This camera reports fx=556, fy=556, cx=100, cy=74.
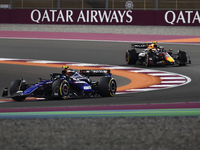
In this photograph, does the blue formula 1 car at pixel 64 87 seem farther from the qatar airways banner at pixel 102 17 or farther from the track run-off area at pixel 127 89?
the qatar airways banner at pixel 102 17

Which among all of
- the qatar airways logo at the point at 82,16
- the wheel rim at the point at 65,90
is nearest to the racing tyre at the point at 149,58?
the wheel rim at the point at 65,90

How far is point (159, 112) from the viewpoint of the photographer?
9.91 m

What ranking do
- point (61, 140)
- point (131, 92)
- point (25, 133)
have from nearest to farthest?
1. point (61, 140)
2. point (25, 133)
3. point (131, 92)

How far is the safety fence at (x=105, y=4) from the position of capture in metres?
36.5

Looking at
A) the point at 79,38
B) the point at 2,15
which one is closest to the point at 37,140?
the point at 79,38

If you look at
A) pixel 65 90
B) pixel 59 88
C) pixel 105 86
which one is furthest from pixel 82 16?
pixel 59 88

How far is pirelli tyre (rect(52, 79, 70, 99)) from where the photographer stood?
1162 centimetres

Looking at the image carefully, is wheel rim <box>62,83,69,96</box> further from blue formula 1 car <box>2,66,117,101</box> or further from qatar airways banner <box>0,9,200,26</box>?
qatar airways banner <box>0,9,200,26</box>

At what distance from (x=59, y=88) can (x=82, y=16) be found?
26.0m

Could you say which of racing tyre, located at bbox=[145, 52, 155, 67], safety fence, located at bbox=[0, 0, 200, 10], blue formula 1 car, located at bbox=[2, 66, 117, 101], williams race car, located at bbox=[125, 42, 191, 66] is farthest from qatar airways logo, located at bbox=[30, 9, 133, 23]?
blue formula 1 car, located at bbox=[2, 66, 117, 101]

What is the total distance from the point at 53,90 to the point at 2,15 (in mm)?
27069

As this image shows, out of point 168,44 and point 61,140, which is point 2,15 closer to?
point 168,44

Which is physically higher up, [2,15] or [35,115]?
[2,15]

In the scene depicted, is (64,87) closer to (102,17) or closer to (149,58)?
(149,58)
